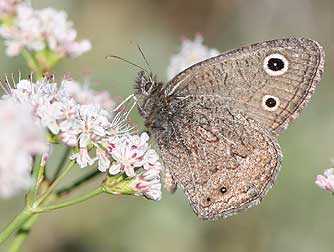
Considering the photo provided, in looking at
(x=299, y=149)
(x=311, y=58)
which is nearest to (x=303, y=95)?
(x=311, y=58)

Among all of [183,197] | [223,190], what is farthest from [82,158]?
[183,197]

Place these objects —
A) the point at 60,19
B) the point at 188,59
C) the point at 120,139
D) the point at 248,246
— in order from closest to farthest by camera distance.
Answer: the point at 120,139 < the point at 60,19 < the point at 188,59 < the point at 248,246

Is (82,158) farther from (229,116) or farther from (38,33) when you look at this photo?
(38,33)

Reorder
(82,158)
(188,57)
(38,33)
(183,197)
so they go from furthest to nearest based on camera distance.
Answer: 1. (183,197)
2. (188,57)
3. (38,33)
4. (82,158)

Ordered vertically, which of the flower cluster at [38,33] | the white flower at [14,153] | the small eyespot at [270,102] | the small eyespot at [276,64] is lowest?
the white flower at [14,153]

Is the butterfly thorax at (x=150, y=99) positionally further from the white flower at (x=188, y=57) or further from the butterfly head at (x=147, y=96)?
the white flower at (x=188, y=57)

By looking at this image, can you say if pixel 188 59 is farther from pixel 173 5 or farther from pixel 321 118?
pixel 173 5

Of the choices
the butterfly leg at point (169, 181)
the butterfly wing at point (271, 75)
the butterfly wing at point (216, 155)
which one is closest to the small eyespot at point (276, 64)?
the butterfly wing at point (271, 75)
